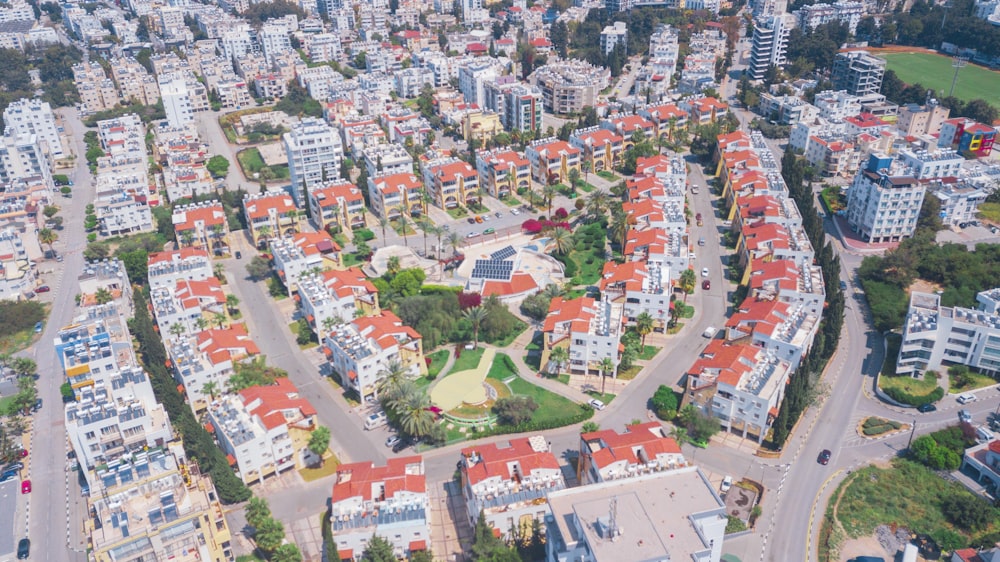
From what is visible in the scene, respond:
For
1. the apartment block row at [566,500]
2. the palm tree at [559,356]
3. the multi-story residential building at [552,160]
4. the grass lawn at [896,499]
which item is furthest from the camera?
the multi-story residential building at [552,160]

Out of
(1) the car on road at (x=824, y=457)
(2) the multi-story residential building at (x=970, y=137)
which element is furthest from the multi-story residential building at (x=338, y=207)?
(2) the multi-story residential building at (x=970, y=137)

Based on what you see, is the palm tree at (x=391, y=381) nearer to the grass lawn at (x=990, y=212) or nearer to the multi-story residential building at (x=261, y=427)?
the multi-story residential building at (x=261, y=427)

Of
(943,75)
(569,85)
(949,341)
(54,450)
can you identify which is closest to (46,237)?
(54,450)

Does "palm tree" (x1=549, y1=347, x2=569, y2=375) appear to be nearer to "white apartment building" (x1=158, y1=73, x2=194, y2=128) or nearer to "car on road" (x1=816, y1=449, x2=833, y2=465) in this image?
"car on road" (x1=816, y1=449, x2=833, y2=465)

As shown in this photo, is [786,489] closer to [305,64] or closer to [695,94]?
[695,94]

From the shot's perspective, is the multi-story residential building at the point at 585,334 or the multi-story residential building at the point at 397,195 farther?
the multi-story residential building at the point at 397,195

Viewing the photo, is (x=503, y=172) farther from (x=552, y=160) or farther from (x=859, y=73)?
(x=859, y=73)

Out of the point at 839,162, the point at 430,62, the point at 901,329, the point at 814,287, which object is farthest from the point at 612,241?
the point at 430,62

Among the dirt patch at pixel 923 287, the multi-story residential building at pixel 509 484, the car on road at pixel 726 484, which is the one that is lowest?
the car on road at pixel 726 484
